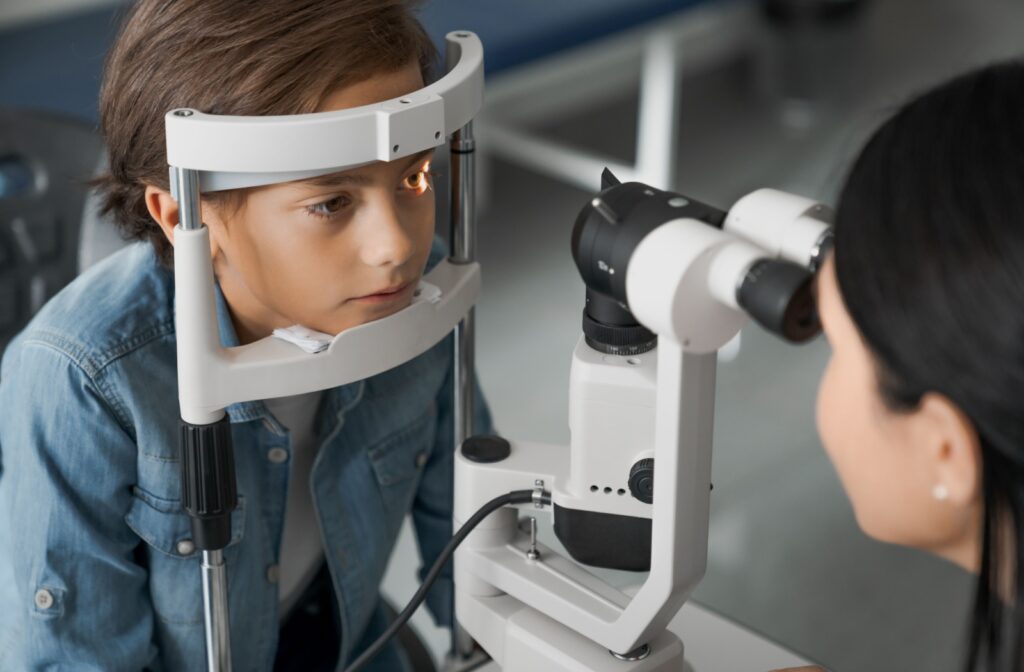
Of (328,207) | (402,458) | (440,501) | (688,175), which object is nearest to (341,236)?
(328,207)

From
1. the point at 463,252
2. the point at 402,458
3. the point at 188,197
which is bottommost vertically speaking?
the point at 402,458

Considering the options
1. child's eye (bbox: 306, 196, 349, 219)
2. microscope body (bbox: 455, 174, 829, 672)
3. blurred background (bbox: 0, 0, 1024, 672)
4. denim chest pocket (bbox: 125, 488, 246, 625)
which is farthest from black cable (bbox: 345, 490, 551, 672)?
blurred background (bbox: 0, 0, 1024, 672)

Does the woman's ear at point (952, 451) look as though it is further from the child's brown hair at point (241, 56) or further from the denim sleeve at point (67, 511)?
the denim sleeve at point (67, 511)

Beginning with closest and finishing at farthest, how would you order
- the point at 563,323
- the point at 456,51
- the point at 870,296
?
the point at 870,296
the point at 456,51
the point at 563,323

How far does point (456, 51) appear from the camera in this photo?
3.05ft

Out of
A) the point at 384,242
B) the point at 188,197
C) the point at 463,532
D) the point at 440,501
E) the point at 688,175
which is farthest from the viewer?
the point at 688,175

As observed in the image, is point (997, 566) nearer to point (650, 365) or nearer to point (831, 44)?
point (650, 365)

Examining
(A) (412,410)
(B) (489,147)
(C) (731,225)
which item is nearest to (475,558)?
(A) (412,410)

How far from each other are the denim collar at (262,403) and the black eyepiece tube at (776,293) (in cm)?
45

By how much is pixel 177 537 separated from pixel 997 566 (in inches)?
24.8

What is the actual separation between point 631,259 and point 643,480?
0.19 metres

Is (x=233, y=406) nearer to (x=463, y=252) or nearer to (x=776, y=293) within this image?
(x=463, y=252)

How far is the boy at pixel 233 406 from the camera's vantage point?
91 centimetres

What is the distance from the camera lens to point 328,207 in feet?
2.93
